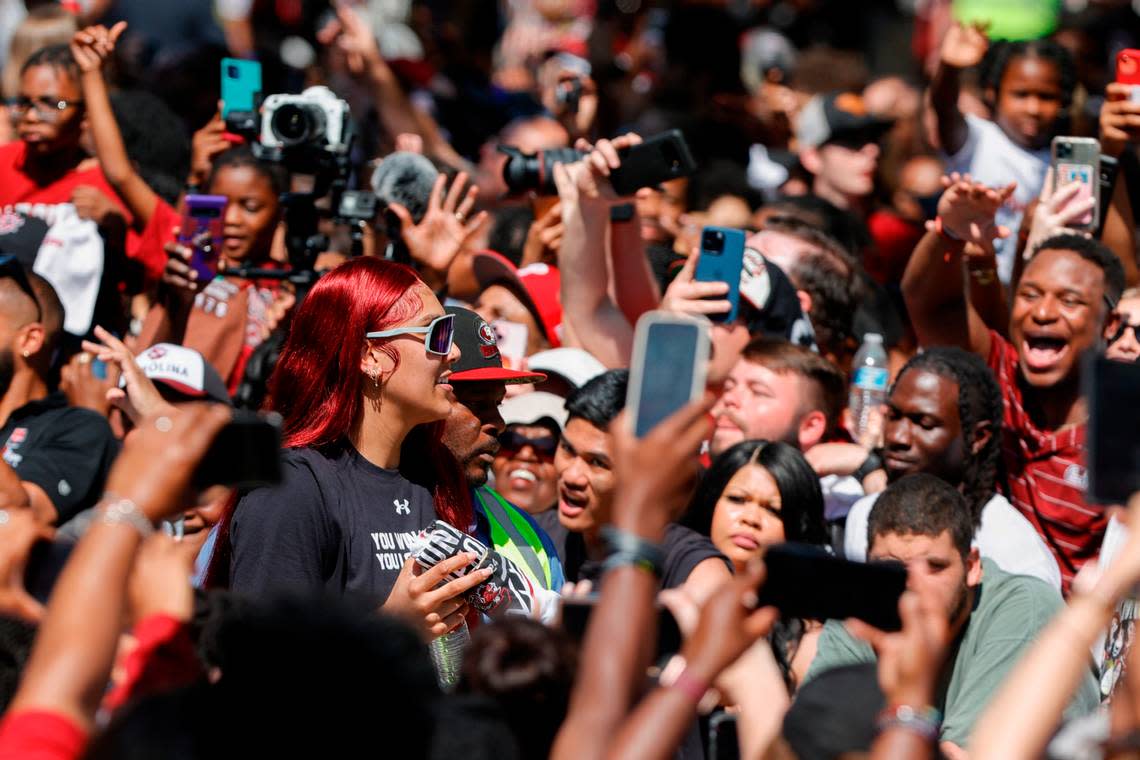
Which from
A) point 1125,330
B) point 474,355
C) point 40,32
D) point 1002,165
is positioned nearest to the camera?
point 474,355

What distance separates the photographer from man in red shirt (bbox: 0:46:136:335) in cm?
568

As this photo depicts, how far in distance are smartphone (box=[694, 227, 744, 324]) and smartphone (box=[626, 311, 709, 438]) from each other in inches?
92.4

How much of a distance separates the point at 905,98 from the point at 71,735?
25.4 ft

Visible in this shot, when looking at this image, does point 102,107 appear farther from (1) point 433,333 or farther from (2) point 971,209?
(2) point 971,209

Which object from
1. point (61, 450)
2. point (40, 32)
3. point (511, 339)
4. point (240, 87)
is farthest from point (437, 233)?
point (40, 32)

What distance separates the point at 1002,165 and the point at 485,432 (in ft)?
9.62

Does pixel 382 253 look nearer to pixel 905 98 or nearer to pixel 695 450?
pixel 695 450

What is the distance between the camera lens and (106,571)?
2205 millimetres

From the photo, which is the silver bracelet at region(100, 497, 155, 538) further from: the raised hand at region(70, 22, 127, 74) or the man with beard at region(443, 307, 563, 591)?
the raised hand at region(70, 22, 127, 74)

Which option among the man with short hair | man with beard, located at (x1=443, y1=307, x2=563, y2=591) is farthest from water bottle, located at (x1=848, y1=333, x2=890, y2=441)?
man with beard, located at (x1=443, y1=307, x2=563, y2=591)

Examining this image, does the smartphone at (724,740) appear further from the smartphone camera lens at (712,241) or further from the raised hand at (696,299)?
the smartphone camera lens at (712,241)

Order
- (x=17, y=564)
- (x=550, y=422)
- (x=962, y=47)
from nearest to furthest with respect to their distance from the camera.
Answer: (x=17, y=564) → (x=550, y=422) → (x=962, y=47)

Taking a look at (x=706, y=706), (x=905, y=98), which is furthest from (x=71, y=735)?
(x=905, y=98)

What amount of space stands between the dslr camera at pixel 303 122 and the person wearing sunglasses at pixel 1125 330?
263 centimetres
